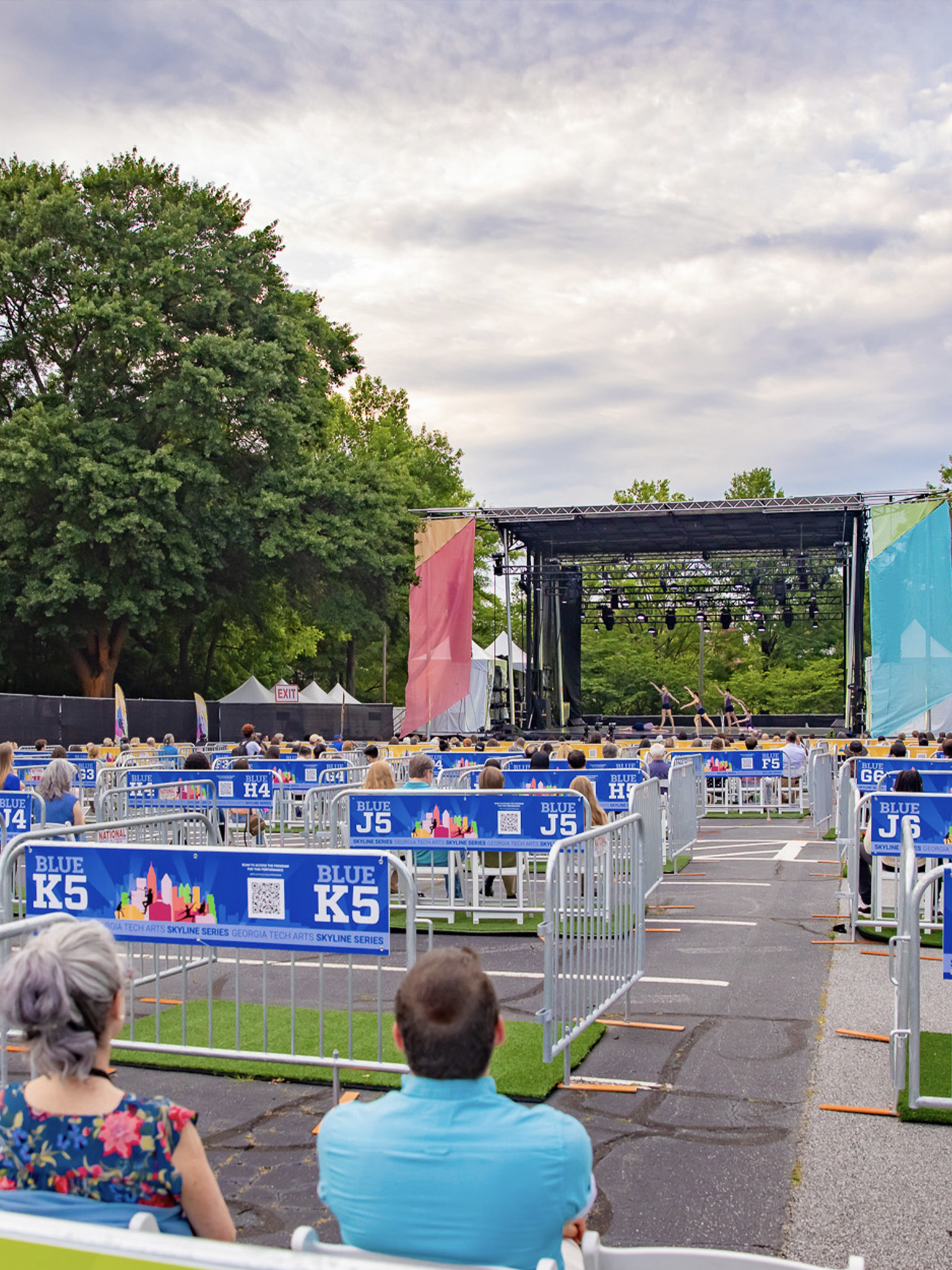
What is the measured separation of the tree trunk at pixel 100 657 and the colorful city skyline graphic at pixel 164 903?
1517 inches

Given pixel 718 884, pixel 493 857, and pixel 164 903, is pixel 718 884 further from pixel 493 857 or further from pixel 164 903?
pixel 164 903

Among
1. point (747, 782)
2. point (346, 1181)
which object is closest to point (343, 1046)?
point (346, 1181)

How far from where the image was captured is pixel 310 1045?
7453 mm

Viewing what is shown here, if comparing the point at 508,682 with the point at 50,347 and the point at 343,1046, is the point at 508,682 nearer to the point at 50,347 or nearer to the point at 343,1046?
the point at 50,347

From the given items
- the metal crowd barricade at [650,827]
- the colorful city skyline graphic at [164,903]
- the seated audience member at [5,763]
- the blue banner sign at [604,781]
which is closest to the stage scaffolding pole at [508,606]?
the blue banner sign at [604,781]

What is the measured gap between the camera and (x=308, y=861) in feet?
20.1

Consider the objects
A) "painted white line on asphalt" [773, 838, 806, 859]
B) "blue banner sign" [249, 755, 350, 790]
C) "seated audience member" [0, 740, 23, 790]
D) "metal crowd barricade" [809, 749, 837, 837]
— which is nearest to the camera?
"seated audience member" [0, 740, 23, 790]

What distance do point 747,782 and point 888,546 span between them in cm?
999

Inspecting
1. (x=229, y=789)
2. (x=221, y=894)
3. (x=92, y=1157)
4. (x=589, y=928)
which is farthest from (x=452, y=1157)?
(x=229, y=789)

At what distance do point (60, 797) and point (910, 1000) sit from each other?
8400 millimetres

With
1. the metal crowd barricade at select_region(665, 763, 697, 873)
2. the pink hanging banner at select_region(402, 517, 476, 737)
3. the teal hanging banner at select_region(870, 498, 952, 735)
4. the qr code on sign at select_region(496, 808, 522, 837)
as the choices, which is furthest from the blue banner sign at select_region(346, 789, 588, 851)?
the pink hanging banner at select_region(402, 517, 476, 737)

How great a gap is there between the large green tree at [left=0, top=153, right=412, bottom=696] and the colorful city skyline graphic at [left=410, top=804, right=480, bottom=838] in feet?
102

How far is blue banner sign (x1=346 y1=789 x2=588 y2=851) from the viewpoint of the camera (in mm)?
10156

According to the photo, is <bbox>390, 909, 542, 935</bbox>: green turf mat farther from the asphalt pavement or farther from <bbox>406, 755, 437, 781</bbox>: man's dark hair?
<bbox>406, 755, 437, 781</bbox>: man's dark hair
